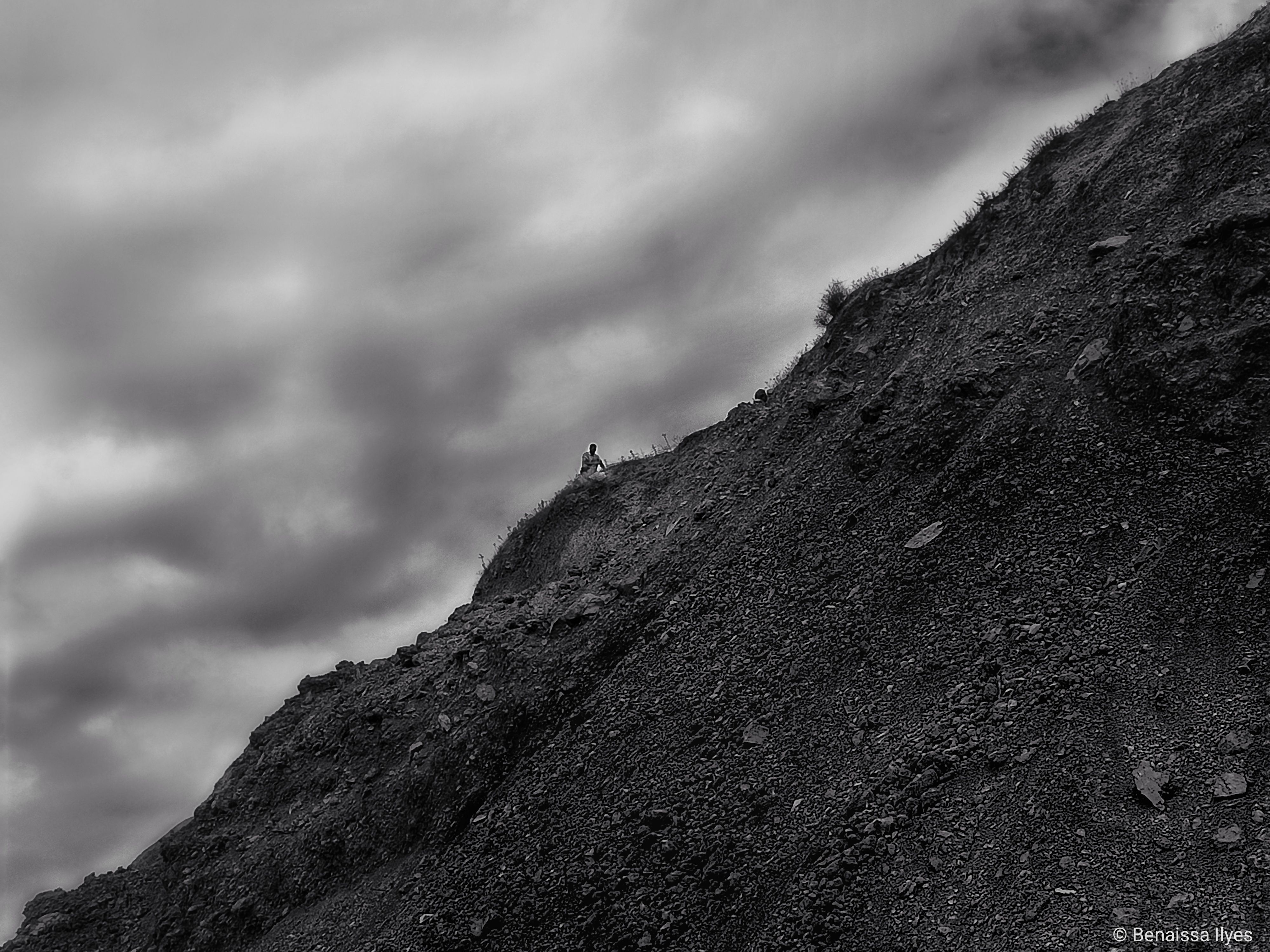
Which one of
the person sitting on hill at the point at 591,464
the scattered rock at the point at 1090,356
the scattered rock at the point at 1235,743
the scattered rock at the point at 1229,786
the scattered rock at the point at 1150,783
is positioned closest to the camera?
the scattered rock at the point at 1229,786

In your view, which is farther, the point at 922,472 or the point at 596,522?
the point at 596,522

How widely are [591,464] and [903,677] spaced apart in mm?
16076

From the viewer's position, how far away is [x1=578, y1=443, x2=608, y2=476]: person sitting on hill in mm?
27906

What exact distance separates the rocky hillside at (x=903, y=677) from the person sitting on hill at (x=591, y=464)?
5266mm

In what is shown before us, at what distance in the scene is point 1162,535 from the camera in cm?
1302

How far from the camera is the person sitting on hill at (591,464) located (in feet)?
91.6

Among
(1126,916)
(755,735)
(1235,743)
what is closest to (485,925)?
(755,735)

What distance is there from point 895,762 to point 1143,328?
8799 mm

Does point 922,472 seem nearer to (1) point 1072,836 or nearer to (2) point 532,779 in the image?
(1) point 1072,836

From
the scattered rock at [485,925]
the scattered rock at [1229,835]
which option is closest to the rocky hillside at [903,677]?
the scattered rock at [1229,835]

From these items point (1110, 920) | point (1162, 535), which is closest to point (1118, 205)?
point (1162, 535)

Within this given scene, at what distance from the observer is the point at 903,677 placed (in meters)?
13.5

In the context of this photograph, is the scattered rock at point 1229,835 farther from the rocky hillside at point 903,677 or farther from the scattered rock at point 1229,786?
the scattered rock at point 1229,786

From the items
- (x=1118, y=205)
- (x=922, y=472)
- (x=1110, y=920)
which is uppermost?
(x=1118, y=205)
